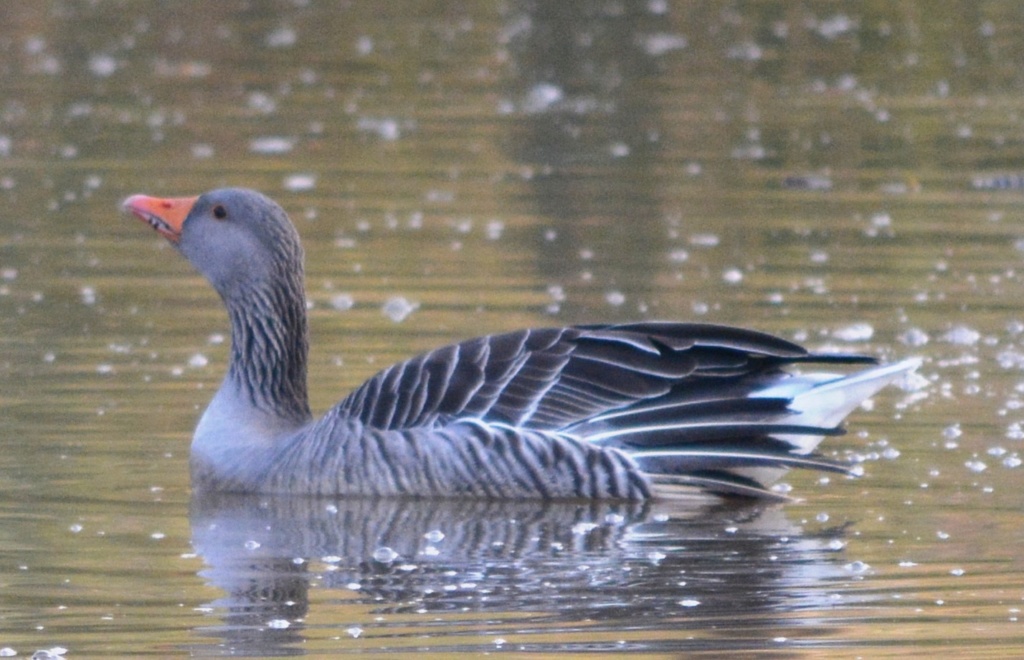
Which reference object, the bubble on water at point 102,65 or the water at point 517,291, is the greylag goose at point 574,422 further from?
the bubble on water at point 102,65

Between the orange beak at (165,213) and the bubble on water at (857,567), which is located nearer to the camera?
the bubble on water at (857,567)

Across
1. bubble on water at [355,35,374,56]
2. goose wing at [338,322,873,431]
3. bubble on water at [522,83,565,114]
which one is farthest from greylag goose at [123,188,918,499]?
bubble on water at [355,35,374,56]

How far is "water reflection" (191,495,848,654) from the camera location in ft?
23.3

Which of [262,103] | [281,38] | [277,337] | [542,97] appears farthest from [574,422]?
[281,38]

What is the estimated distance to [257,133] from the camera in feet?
71.2

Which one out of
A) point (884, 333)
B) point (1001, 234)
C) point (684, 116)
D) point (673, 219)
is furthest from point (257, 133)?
point (884, 333)

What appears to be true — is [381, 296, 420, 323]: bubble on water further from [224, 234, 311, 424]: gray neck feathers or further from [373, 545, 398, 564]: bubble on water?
[373, 545, 398, 564]: bubble on water

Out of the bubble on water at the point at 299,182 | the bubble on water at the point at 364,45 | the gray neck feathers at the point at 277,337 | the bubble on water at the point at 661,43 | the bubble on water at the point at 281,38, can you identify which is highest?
the bubble on water at the point at 281,38

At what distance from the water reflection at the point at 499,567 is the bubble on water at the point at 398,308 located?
3.57m

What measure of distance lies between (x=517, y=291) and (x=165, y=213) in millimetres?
3985

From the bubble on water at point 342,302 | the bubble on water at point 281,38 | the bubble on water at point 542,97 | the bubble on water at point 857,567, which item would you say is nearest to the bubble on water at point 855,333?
the bubble on water at point 342,302

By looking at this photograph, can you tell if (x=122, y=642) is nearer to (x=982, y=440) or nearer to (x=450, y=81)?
(x=982, y=440)

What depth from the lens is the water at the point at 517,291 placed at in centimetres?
741

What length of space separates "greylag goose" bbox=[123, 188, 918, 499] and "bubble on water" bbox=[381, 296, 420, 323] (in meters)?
3.38
